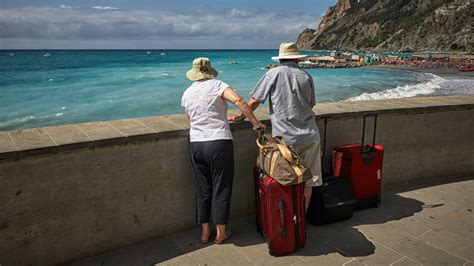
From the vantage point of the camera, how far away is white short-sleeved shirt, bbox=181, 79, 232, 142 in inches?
121

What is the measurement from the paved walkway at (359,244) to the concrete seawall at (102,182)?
0.19 m

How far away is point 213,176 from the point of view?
320 centimetres

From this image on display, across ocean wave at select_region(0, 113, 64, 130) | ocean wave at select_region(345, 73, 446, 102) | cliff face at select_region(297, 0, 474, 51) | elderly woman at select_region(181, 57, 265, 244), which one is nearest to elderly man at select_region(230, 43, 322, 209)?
elderly woman at select_region(181, 57, 265, 244)

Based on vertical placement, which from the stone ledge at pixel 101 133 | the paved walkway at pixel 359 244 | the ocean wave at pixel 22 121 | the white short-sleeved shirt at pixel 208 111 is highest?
the white short-sleeved shirt at pixel 208 111

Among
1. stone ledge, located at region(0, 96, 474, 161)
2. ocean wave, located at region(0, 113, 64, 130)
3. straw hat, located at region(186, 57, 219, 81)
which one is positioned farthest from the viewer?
ocean wave, located at region(0, 113, 64, 130)

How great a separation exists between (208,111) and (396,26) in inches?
5240

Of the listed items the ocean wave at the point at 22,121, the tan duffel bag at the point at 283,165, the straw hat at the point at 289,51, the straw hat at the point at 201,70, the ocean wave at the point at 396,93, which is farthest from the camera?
the ocean wave at the point at 396,93

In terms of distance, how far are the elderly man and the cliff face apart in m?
93.0

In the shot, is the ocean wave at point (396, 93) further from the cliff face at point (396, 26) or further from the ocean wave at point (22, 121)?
the cliff face at point (396, 26)

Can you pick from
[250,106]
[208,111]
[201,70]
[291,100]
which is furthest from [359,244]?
[201,70]

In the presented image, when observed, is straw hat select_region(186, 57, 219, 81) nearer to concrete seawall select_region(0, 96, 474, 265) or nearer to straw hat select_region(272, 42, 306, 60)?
concrete seawall select_region(0, 96, 474, 265)

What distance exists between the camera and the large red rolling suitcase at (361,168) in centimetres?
387

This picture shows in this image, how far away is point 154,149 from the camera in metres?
3.23

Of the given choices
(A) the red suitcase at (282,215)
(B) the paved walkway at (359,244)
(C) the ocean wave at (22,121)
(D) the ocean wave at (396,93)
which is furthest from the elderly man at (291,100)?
(D) the ocean wave at (396,93)
